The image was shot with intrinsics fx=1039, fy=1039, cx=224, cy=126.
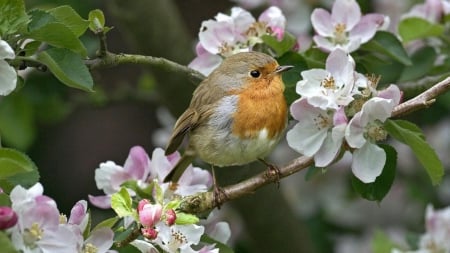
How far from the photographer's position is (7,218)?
1.50 meters

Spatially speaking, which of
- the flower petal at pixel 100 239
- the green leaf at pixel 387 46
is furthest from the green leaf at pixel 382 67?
the flower petal at pixel 100 239

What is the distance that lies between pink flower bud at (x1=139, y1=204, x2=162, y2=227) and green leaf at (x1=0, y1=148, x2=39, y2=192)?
18 centimetres

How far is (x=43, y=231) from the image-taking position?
5.21 feet

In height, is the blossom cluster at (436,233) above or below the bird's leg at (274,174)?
below

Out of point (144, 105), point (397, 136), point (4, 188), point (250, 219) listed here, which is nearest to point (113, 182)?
point (4, 188)

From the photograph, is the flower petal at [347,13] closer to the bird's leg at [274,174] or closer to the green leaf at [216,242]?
the bird's leg at [274,174]

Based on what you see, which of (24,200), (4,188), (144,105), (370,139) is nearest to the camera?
(24,200)

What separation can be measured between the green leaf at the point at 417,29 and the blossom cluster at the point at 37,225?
106 centimetres

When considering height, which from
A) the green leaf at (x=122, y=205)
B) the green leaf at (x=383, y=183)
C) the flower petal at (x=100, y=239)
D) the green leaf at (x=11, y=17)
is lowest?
the green leaf at (x=383, y=183)

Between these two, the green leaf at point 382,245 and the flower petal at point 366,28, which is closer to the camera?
the flower petal at point 366,28

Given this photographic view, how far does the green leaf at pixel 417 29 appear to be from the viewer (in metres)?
2.40

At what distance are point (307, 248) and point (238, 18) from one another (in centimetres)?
106

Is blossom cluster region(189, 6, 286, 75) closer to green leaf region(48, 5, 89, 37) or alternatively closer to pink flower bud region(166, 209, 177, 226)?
green leaf region(48, 5, 89, 37)

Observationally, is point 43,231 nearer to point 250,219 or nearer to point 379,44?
point 379,44
